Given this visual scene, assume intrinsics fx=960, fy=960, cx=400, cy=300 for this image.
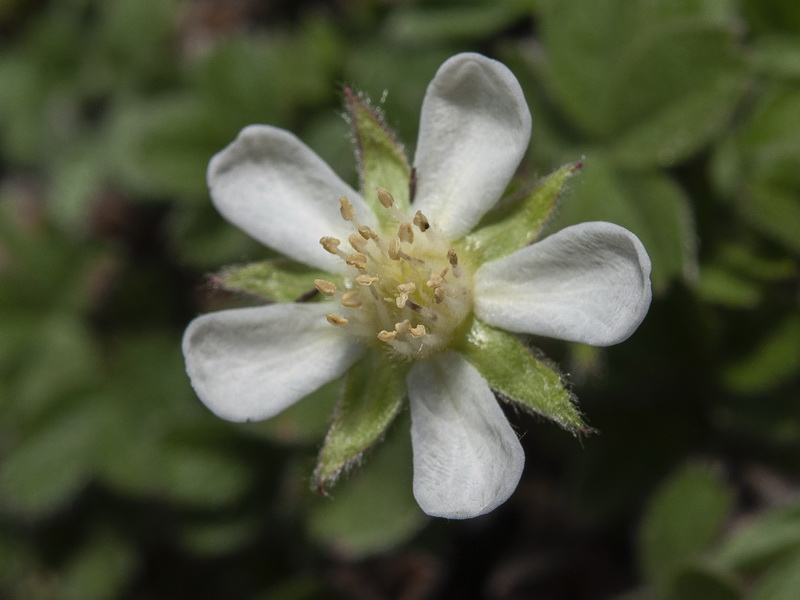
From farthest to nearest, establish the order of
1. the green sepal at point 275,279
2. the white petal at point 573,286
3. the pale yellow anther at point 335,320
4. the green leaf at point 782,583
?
the green leaf at point 782,583
the green sepal at point 275,279
the pale yellow anther at point 335,320
the white petal at point 573,286

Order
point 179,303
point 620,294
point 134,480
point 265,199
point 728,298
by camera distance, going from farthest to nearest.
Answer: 1. point 179,303
2. point 134,480
3. point 728,298
4. point 265,199
5. point 620,294

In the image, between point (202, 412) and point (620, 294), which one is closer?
point (620, 294)

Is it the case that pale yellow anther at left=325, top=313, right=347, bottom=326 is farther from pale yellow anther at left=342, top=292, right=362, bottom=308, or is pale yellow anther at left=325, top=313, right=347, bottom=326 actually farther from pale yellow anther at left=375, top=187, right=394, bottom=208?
pale yellow anther at left=375, top=187, right=394, bottom=208

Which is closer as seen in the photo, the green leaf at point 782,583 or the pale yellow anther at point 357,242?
the pale yellow anther at point 357,242

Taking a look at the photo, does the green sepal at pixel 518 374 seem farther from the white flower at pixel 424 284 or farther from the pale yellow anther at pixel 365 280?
the pale yellow anther at pixel 365 280

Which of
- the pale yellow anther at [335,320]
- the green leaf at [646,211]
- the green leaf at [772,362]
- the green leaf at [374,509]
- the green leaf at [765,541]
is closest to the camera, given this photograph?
the pale yellow anther at [335,320]

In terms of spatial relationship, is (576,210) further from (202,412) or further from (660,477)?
(202,412)

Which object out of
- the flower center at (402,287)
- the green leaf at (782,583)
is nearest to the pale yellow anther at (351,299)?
the flower center at (402,287)

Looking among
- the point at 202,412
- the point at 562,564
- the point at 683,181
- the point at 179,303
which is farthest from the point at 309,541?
the point at 683,181
